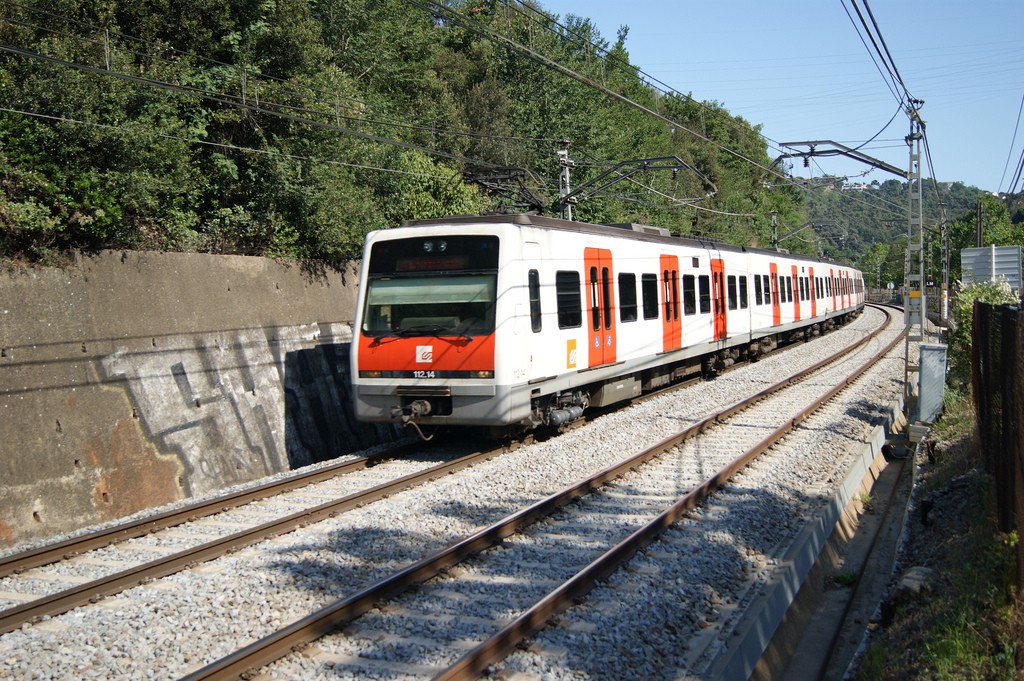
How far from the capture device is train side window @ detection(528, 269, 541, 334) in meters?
11.2

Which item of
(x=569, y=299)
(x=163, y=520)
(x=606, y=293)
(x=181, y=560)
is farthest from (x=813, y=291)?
(x=181, y=560)

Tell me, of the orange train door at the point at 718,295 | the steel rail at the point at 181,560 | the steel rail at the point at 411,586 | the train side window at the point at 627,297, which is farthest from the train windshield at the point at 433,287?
the orange train door at the point at 718,295

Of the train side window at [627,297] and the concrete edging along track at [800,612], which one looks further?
the train side window at [627,297]

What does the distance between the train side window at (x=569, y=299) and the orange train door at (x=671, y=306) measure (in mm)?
3686

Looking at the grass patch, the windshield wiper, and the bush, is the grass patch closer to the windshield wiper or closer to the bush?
the windshield wiper

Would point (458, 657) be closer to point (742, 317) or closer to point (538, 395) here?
point (538, 395)

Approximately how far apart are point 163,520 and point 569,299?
6.09 metres

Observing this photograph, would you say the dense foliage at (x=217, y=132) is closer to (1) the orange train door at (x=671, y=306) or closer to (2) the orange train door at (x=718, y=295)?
(2) the orange train door at (x=718, y=295)

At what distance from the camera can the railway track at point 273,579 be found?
5.43 m

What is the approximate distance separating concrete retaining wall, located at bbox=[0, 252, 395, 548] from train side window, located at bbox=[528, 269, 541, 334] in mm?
4417

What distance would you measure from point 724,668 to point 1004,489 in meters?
3.52

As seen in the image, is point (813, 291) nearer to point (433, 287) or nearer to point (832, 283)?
point (832, 283)

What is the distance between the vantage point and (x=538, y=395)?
11.4 metres

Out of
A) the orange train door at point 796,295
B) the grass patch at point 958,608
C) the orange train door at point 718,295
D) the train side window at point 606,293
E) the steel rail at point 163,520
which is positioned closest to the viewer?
the grass patch at point 958,608
